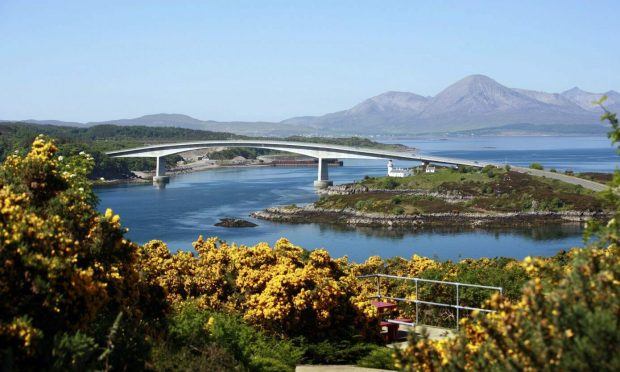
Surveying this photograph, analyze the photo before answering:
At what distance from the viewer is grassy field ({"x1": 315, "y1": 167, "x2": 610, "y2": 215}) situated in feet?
180

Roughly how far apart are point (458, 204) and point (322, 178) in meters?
23.1

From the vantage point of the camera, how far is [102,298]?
221 inches

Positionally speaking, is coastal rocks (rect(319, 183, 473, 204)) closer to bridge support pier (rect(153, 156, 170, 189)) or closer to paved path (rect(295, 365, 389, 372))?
bridge support pier (rect(153, 156, 170, 189))

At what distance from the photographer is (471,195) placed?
60031 millimetres

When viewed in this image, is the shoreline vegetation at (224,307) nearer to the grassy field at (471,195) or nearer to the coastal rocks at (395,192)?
the grassy field at (471,195)

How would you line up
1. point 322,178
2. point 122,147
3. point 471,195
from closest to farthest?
point 471,195, point 322,178, point 122,147

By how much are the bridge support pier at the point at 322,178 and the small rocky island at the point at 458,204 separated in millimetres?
6711

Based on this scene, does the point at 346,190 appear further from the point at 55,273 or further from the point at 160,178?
the point at 55,273

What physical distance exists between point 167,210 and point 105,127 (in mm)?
111602

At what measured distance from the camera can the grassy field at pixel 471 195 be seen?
54.8 meters

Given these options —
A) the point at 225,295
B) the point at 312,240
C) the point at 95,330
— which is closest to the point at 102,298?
the point at 95,330

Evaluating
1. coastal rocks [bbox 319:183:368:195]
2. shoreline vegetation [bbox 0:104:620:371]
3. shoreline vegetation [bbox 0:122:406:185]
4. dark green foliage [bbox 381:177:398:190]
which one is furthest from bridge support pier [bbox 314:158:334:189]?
shoreline vegetation [bbox 0:104:620:371]

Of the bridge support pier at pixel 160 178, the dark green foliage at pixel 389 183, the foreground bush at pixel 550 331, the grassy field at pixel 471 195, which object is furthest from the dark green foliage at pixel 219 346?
the bridge support pier at pixel 160 178

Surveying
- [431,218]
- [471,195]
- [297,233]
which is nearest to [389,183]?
[471,195]
